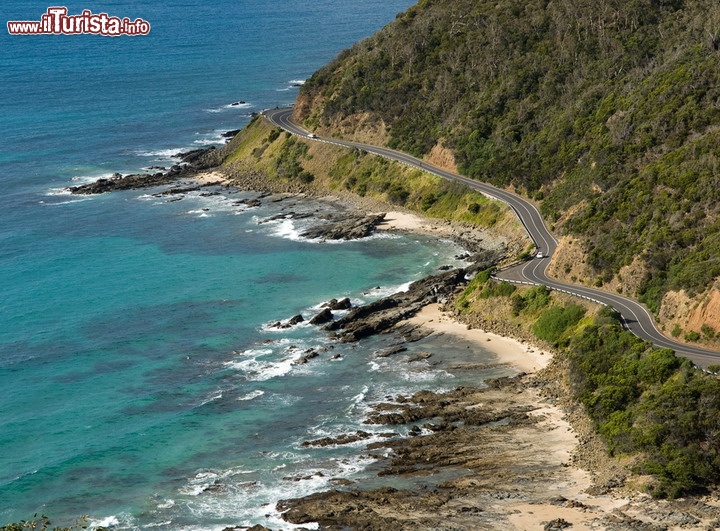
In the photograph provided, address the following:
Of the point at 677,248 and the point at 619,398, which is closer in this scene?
the point at 619,398

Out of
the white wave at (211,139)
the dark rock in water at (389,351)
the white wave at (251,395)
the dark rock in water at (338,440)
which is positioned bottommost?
the dark rock in water at (338,440)

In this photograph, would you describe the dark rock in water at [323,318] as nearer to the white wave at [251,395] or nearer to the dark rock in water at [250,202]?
the white wave at [251,395]

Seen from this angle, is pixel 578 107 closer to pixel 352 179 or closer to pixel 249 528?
pixel 352 179

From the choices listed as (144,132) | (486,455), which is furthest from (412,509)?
(144,132)

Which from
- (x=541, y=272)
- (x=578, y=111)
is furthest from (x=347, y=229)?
(x=541, y=272)

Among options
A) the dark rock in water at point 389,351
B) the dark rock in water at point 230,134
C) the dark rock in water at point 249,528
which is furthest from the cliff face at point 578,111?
the dark rock in water at point 249,528

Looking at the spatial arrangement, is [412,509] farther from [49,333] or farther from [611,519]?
[49,333]
